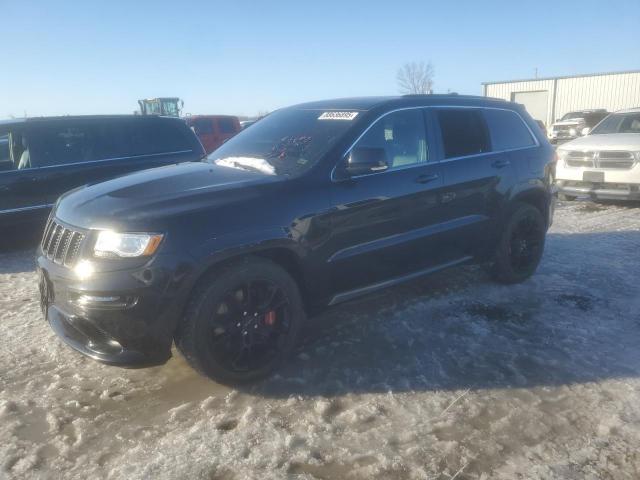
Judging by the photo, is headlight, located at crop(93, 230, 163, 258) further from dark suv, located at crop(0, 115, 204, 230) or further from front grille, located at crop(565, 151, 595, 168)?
front grille, located at crop(565, 151, 595, 168)

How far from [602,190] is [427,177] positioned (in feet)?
19.3

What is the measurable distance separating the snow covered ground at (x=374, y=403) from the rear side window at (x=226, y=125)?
40.4 feet

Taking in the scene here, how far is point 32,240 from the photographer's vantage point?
6.50 meters

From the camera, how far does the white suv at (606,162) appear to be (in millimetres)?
7910

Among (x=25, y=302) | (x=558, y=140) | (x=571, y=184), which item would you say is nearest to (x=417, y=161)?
(x=25, y=302)

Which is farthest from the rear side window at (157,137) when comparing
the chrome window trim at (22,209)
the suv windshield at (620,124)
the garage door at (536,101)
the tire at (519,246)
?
the garage door at (536,101)

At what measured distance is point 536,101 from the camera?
37.8 metres

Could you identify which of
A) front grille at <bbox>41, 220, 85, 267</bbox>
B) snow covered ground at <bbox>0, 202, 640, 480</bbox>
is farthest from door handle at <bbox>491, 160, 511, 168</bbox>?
front grille at <bbox>41, 220, 85, 267</bbox>

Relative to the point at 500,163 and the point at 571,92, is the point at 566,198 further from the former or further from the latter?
the point at 571,92

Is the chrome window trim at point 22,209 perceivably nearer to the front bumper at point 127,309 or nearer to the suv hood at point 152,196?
the suv hood at point 152,196

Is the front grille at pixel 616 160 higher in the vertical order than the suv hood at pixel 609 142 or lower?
lower

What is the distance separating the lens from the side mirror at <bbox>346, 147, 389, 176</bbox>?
343 centimetres

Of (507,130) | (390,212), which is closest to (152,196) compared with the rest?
(390,212)

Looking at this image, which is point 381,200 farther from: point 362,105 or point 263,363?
point 263,363
